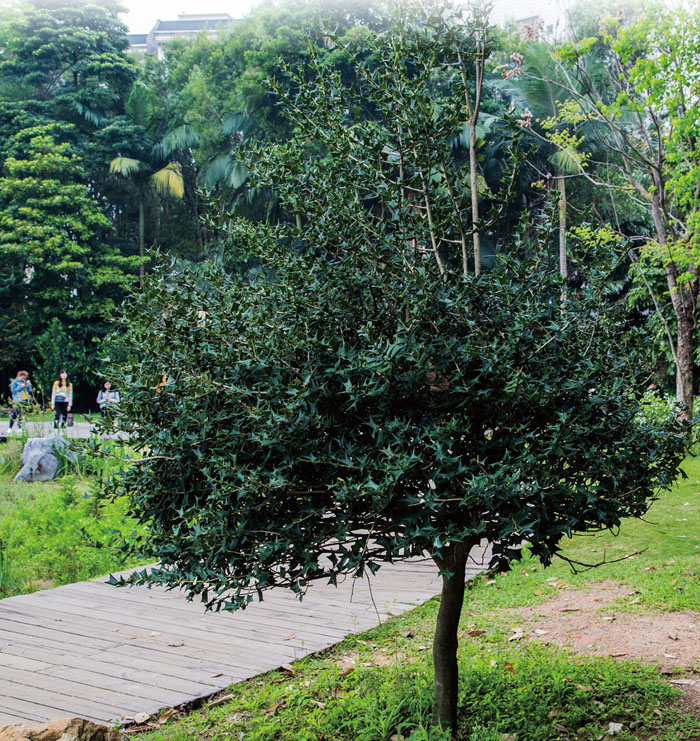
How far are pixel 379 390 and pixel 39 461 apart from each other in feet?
34.1

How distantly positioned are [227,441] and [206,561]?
0.46m

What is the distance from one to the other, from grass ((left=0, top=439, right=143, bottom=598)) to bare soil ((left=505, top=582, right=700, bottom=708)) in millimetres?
3146

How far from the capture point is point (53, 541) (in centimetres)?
750

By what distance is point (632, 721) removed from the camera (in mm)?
3539

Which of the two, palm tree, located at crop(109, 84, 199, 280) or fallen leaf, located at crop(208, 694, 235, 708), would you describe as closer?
fallen leaf, located at crop(208, 694, 235, 708)

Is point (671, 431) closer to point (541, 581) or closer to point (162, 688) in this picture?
point (162, 688)

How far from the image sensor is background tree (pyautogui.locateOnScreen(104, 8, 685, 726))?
283 cm

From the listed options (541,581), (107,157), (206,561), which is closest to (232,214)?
(206,561)

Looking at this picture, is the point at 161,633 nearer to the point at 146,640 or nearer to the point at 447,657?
the point at 146,640

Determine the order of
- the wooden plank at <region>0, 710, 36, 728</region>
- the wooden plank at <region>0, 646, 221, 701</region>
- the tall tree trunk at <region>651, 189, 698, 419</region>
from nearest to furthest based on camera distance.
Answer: the wooden plank at <region>0, 710, 36, 728</region>, the wooden plank at <region>0, 646, 221, 701</region>, the tall tree trunk at <region>651, 189, 698, 419</region>

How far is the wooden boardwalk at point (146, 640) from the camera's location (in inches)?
157

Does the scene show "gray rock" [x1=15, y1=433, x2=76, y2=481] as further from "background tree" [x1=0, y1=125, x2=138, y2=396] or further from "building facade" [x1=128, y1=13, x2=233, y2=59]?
"building facade" [x1=128, y1=13, x2=233, y2=59]

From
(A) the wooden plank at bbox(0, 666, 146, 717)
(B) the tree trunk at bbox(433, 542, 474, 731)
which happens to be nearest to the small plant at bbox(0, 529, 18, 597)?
(A) the wooden plank at bbox(0, 666, 146, 717)

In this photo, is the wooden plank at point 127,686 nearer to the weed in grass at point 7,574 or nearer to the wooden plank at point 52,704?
the wooden plank at point 52,704
